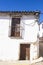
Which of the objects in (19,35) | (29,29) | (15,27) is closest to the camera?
(29,29)

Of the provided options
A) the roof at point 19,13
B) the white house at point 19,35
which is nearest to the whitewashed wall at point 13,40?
the white house at point 19,35

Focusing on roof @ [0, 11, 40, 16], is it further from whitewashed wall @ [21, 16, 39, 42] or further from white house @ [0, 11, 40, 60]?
whitewashed wall @ [21, 16, 39, 42]

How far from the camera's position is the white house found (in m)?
18.2

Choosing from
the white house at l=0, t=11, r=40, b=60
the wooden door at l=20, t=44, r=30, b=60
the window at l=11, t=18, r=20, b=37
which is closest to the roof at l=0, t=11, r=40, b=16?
the white house at l=0, t=11, r=40, b=60

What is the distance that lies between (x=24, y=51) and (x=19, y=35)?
157cm

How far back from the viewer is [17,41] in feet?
60.1

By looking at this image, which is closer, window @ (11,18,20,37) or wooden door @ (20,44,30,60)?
wooden door @ (20,44,30,60)

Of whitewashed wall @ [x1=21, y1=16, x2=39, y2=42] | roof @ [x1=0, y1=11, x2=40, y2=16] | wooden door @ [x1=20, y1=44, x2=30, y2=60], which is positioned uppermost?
roof @ [x1=0, y1=11, x2=40, y2=16]

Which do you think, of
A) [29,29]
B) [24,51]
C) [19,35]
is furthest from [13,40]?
[29,29]

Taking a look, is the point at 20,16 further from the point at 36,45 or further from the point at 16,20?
the point at 36,45

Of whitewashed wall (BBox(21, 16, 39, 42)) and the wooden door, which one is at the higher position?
whitewashed wall (BBox(21, 16, 39, 42))

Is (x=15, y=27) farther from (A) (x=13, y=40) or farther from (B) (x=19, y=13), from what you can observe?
(B) (x=19, y=13)

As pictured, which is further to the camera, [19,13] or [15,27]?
[15,27]

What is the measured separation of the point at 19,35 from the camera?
18.5 meters
